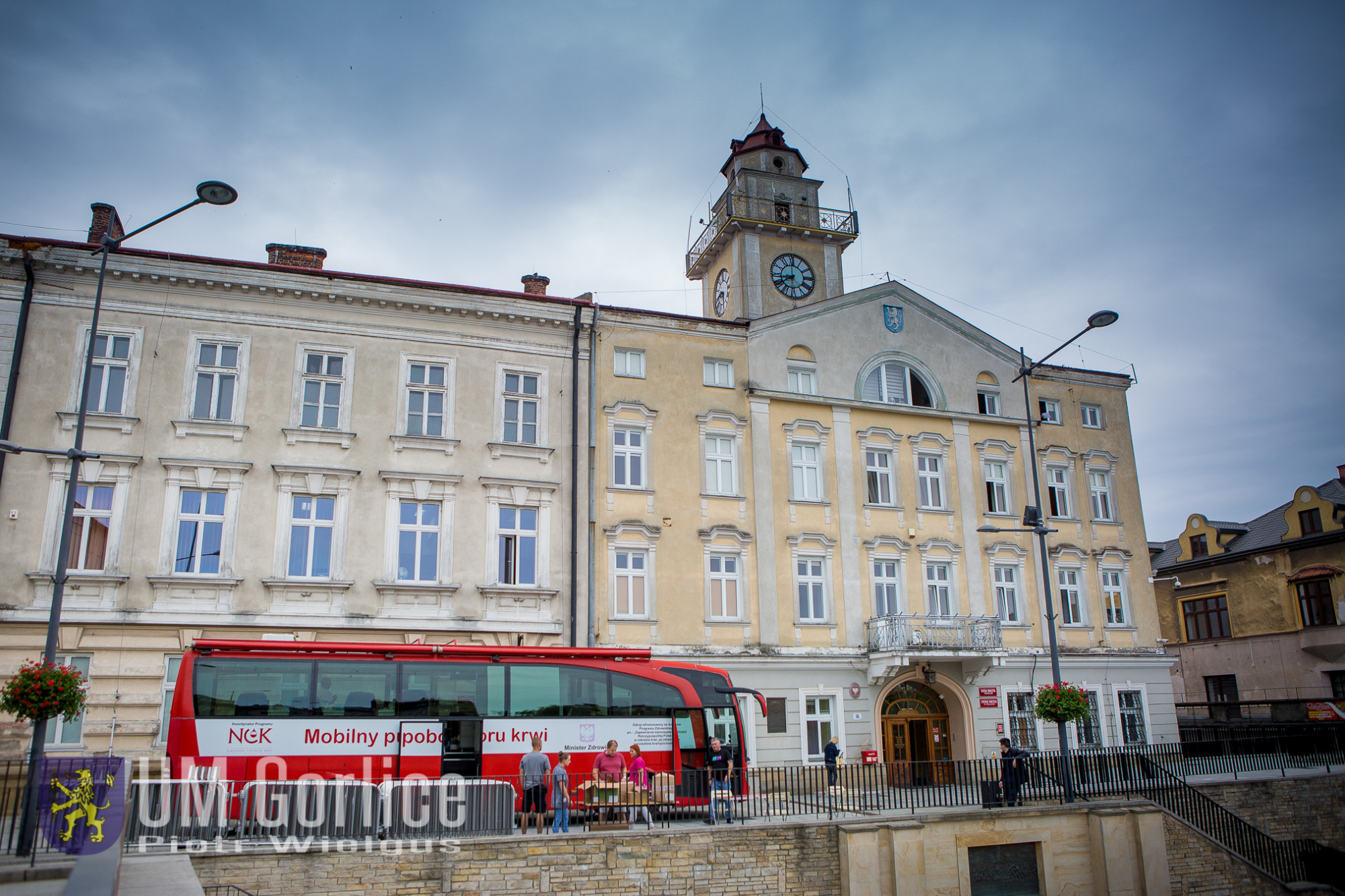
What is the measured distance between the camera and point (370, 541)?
2508 cm

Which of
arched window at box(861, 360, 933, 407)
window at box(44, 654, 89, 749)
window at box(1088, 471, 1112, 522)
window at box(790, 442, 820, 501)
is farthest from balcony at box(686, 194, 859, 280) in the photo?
window at box(44, 654, 89, 749)

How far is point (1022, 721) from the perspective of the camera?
1201 inches

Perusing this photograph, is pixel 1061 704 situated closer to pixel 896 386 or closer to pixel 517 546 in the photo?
pixel 896 386

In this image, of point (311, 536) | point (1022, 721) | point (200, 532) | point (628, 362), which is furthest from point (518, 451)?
point (1022, 721)

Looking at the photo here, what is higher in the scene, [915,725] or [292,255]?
[292,255]

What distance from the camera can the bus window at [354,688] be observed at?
18734 mm

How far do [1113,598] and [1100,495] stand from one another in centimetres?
371

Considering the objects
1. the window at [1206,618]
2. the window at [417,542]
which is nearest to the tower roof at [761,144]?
the window at [417,542]

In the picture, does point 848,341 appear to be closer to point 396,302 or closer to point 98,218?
point 396,302

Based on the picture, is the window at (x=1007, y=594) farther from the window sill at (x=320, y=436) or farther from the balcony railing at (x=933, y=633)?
the window sill at (x=320, y=436)

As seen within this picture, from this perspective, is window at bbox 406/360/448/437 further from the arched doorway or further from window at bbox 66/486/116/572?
the arched doorway

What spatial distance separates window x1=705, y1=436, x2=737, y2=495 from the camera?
29.2 metres

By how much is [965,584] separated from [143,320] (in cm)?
2516

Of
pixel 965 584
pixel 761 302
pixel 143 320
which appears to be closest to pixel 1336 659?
pixel 965 584
